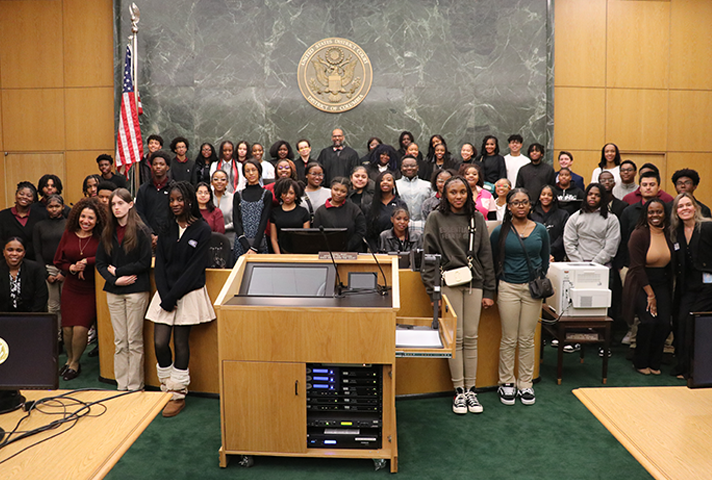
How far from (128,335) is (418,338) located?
250 cm

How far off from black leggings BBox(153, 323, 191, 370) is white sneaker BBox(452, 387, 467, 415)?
209 centimetres

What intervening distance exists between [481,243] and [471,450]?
59.4 inches

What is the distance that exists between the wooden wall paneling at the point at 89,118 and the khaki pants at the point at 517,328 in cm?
775

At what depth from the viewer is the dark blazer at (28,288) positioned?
15.0 ft

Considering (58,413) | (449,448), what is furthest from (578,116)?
(58,413)

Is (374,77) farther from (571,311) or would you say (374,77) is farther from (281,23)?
(571,311)

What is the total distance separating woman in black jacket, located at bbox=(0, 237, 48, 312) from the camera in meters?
4.59

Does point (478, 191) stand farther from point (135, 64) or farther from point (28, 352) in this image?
point (135, 64)

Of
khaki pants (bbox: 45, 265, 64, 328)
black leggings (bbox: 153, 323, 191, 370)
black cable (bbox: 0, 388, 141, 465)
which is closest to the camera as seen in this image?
black cable (bbox: 0, 388, 141, 465)

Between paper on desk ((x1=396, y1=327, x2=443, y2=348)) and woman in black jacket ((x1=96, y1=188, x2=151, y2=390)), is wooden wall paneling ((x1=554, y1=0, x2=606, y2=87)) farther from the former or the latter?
woman in black jacket ((x1=96, y1=188, x2=151, y2=390))

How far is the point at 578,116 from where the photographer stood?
31.2 feet

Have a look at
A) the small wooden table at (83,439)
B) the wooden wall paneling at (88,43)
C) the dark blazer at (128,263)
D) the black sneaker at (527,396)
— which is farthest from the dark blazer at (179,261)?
the wooden wall paneling at (88,43)

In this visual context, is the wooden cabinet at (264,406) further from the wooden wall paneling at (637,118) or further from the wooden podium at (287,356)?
the wooden wall paneling at (637,118)

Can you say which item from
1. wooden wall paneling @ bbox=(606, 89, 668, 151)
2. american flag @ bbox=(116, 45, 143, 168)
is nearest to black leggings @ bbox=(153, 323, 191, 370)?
american flag @ bbox=(116, 45, 143, 168)
